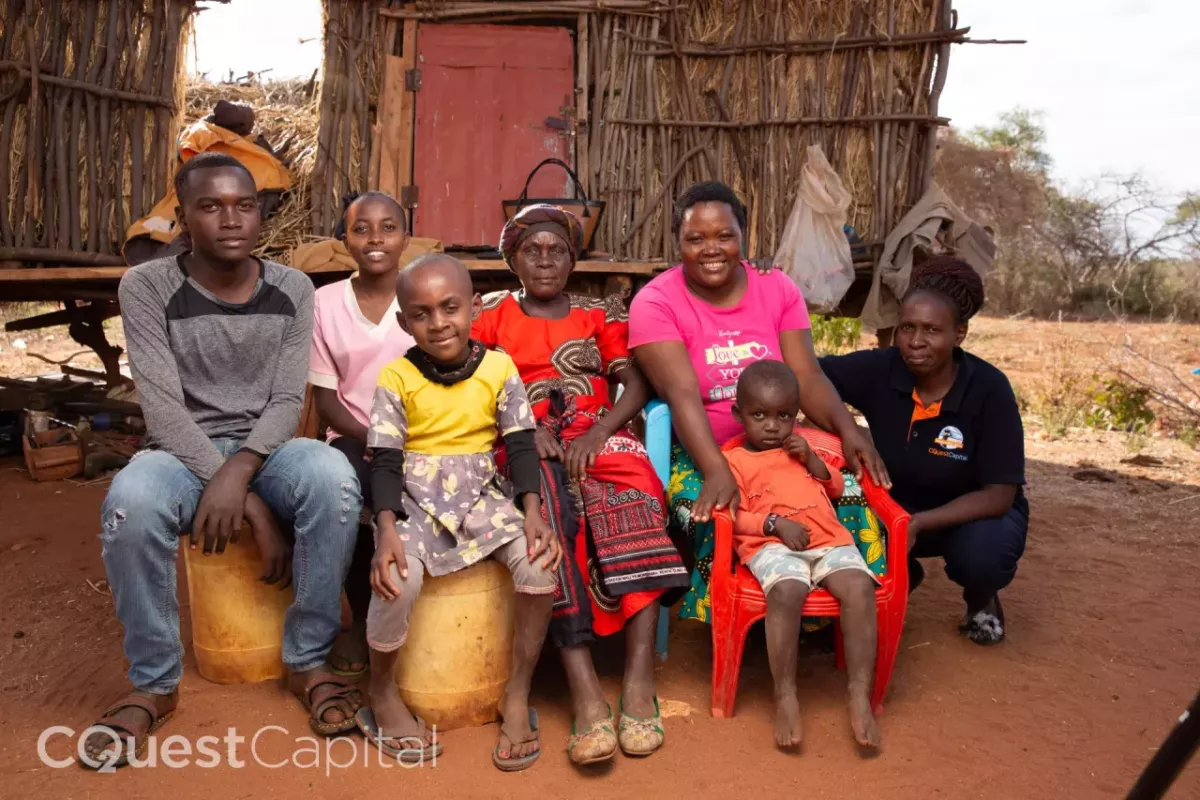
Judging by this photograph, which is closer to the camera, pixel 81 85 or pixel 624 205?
pixel 81 85

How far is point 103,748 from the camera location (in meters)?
2.56

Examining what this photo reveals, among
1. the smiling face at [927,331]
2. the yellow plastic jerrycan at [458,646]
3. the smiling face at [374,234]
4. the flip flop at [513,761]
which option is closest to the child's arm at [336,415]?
the smiling face at [374,234]

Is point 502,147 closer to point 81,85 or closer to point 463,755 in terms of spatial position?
point 81,85

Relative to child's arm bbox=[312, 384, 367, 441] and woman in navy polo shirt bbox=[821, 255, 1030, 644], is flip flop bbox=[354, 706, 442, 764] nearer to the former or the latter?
child's arm bbox=[312, 384, 367, 441]

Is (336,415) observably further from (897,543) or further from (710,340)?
(897,543)

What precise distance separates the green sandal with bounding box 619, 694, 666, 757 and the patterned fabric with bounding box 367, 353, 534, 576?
0.60 metres

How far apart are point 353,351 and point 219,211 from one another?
0.62 meters

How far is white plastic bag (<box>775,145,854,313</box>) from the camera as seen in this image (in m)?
6.32

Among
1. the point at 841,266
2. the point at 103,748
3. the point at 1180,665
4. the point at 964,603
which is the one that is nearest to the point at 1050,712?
the point at 1180,665

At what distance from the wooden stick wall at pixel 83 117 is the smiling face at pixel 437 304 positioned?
4.04 metres

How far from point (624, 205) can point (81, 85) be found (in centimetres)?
335

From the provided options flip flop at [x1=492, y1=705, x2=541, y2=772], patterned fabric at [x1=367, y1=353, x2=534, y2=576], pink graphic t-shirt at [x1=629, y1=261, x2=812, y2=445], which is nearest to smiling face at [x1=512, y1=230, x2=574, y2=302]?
pink graphic t-shirt at [x1=629, y1=261, x2=812, y2=445]

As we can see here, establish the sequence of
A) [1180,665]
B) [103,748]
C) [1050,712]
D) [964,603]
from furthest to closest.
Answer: [964,603] → [1180,665] → [1050,712] → [103,748]

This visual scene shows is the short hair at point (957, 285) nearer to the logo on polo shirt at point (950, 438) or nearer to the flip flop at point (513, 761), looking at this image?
the logo on polo shirt at point (950, 438)
